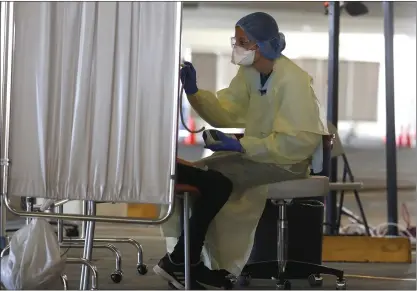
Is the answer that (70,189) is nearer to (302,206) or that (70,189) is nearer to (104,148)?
(104,148)

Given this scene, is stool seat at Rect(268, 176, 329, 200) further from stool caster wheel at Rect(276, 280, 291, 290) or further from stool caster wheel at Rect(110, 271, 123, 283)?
stool caster wheel at Rect(110, 271, 123, 283)

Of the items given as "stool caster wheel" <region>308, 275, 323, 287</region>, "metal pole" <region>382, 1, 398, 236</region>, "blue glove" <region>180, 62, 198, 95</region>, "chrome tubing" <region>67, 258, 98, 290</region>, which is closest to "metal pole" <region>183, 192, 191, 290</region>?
"chrome tubing" <region>67, 258, 98, 290</region>

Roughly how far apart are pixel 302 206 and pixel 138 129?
48.4 inches

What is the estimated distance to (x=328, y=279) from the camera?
2.75 metres

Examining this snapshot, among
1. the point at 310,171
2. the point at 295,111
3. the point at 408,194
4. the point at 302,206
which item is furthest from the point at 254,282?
the point at 408,194

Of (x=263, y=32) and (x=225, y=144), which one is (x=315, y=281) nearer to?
(x=225, y=144)

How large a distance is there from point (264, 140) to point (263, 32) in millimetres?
420

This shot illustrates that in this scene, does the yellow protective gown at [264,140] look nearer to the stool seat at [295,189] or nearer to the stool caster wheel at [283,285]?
the stool seat at [295,189]

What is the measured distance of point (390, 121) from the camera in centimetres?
393

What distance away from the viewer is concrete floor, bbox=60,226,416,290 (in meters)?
2.50

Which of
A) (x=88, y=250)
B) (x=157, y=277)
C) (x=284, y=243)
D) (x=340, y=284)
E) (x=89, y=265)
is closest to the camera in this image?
(x=89, y=265)

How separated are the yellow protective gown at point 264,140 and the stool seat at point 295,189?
32 mm

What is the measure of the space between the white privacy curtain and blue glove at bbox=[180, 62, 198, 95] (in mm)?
577

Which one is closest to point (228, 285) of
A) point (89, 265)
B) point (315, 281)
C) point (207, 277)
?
point (207, 277)
